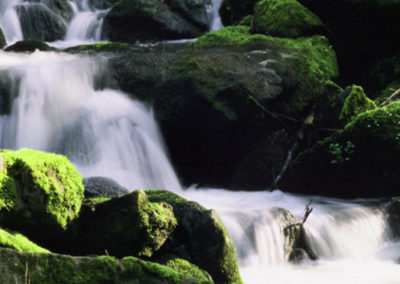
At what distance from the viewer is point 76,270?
2.55m

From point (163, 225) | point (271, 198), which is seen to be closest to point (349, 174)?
point (271, 198)

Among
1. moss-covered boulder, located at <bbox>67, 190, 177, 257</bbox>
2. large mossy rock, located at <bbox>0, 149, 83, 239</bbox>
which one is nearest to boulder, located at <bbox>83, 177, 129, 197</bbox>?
moss-covered boulder, located at <bbox>67, 190, 177, 257</bbox>

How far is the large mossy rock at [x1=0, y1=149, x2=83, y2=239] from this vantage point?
3.19 meters

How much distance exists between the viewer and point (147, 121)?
8695 millimetres

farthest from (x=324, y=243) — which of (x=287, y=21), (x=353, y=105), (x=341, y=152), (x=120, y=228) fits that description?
(x=287, y=21)

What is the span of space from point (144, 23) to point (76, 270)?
14200mm

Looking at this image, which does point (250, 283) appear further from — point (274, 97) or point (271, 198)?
point (274, 97)

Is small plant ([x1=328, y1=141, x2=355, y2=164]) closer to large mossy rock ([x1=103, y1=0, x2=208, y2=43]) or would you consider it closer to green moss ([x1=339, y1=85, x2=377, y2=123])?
green moss ([x1=339, y1=85, x2=377, y2=123])

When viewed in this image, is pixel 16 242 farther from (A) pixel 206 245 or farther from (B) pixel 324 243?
(B) pixel 324 243

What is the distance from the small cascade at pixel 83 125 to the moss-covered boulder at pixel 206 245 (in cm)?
375

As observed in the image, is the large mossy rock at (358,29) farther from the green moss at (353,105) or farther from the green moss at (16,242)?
the green moss at (16,242)

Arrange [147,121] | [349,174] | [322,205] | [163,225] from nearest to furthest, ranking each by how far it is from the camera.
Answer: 1. [163,225]
2. [322,205]
3. [349,174]
4. [147,121]

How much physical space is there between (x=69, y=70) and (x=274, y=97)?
443 centimetres

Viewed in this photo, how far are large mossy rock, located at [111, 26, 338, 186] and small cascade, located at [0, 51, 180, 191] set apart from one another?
492mm
